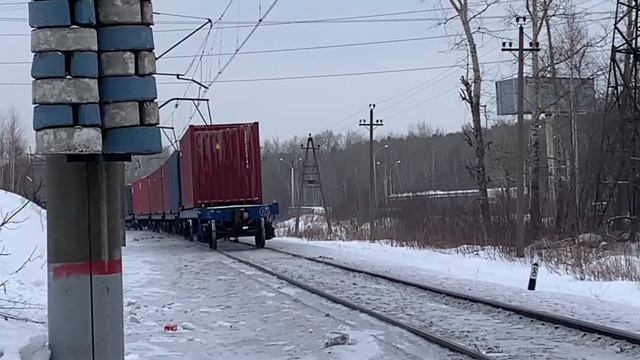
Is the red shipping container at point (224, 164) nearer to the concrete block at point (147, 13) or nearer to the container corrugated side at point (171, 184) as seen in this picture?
the container corrugated side at point (171, 184)

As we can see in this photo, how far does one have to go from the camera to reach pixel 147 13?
5.42 m

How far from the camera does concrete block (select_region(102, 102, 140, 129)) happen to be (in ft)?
17.2

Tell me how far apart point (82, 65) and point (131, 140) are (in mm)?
519

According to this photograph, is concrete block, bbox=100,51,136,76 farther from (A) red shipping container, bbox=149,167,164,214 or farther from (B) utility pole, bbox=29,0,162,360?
(A) red shipping container, bbox=149,167,164,214

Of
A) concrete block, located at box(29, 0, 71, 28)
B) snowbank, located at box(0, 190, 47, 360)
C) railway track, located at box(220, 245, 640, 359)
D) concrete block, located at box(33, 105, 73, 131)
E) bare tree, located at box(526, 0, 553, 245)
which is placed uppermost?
bare tree, located at box(526, 0, 553, 245)

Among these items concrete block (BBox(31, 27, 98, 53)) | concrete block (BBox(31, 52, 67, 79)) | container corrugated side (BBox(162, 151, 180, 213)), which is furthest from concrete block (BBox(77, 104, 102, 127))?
container corrugated side (BBox(162, 151, 180, 213))

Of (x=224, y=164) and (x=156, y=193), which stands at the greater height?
(x=224, y=164)

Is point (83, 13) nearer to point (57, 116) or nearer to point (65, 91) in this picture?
point (65, 91)

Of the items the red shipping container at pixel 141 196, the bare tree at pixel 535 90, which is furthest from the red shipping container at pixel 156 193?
the bare tree at pixel 535 90

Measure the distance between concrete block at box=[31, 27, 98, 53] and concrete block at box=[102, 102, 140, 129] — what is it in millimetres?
358

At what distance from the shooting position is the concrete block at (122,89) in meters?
5.25

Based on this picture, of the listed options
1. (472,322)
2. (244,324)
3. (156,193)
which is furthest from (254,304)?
(156,193)

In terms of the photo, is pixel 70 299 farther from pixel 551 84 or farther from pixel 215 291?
pixel 551 84

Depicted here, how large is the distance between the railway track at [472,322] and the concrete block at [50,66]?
554 cm
